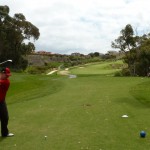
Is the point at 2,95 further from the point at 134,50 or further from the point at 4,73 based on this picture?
the point at 134,50

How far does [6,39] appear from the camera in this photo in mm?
68312

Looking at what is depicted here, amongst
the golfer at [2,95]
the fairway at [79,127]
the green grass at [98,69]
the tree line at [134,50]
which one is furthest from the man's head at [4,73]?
the green grass at [98,69]

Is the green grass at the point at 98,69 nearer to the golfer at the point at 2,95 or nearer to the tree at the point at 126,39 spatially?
the tree at the point at 126,39

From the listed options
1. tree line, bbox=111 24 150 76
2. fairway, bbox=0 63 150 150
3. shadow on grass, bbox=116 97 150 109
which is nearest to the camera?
fairway, bbox=0 63 150 150

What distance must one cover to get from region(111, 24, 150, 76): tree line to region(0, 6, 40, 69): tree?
1771cm

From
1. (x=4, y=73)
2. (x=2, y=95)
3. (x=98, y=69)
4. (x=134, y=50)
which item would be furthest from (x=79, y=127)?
(x=98, y=69)

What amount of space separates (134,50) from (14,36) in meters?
22.9

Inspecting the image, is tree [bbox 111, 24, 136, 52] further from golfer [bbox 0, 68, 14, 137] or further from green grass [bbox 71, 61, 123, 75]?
golfer [bbox 0, 68, 14, 137]

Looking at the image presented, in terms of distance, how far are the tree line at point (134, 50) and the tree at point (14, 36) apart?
17.7 m

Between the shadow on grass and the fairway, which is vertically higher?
the fairway

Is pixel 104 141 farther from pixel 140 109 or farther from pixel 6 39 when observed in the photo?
pixel 6 39

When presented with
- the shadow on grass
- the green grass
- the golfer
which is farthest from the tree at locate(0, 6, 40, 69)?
the golfer

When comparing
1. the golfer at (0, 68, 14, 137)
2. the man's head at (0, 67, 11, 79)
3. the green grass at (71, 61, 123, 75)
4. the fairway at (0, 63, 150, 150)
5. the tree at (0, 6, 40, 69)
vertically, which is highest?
the tree at (0, 6, 40, 69)

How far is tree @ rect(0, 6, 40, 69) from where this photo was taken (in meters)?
67.8
